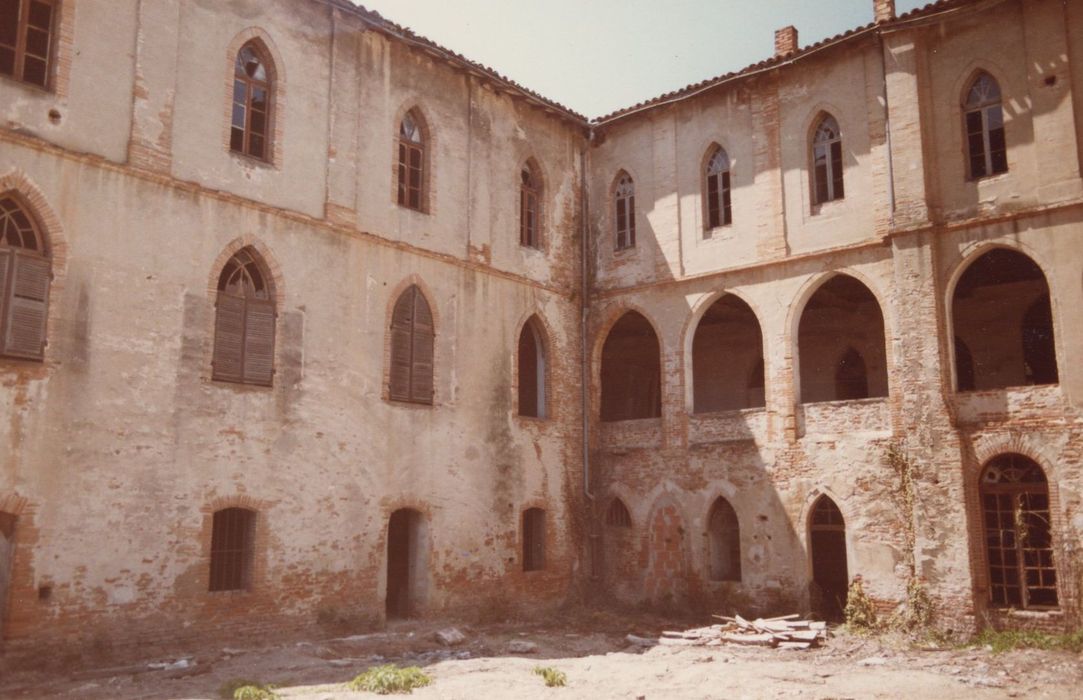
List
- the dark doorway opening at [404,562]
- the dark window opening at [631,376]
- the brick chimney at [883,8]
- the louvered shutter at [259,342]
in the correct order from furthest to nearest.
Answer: the dark window opening at [631,376], the brick chimney at [883,8], the dark doorway opening at [404,562], the louvered shutter at [259,342]

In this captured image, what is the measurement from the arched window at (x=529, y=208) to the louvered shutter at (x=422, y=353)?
3.35 m

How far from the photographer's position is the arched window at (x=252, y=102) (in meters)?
14.5

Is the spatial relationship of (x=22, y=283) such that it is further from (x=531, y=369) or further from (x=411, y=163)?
(x=531, y=369)

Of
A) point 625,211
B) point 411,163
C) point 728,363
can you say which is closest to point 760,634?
point 728,363

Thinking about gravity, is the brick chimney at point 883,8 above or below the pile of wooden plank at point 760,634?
above

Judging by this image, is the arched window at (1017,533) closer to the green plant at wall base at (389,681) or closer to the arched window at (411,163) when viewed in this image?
the green plant at wall base at (389,681)

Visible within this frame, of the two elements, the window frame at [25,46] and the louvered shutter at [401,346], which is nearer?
the window frame at [25,46]

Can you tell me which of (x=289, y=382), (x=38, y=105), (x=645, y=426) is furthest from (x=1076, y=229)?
(x=38, y=105)

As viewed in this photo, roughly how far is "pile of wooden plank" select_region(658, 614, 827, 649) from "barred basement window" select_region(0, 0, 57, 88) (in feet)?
41.7

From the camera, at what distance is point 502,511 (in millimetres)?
17500

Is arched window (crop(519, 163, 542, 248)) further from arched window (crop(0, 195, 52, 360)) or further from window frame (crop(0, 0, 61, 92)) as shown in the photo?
arched window (crop(0, 195, 52, 360))

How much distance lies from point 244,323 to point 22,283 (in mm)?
3153

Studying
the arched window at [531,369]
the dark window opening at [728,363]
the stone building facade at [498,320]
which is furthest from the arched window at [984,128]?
the arched window at [531,369]

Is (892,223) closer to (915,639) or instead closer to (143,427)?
(915,639)
